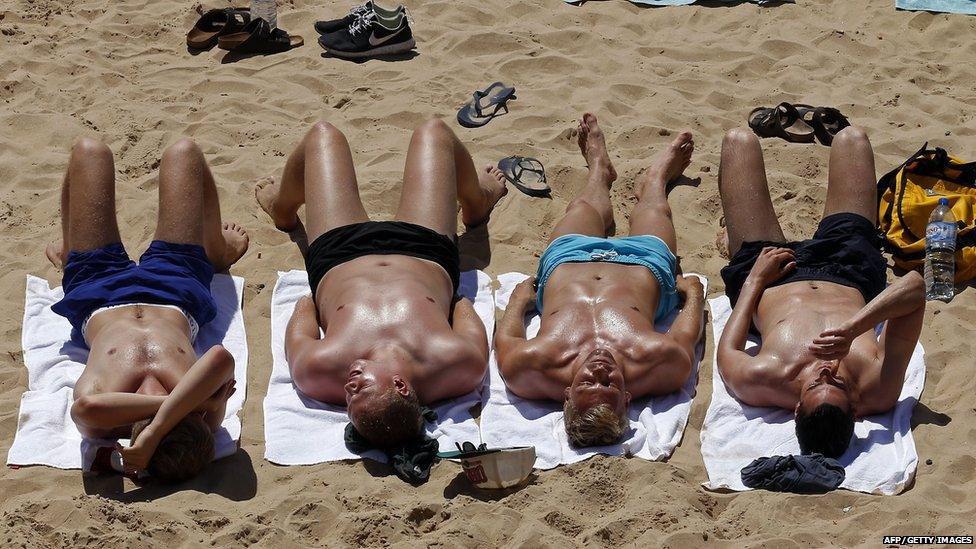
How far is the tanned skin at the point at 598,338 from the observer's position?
6094 mm

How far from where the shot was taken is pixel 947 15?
31.6 feet

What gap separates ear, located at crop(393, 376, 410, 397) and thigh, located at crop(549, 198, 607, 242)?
164cm

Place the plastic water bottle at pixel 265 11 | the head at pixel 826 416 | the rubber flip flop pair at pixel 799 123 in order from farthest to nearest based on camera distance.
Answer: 1. the plastic water bottle at pixel 265 11
2. the rubber flip flop pair at pixel 799 123
3. the head at pixel 826 416

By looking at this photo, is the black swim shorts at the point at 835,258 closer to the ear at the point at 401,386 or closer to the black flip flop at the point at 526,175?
the black flip flop at the point at 526,175

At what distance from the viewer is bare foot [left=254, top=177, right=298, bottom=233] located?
7676mm

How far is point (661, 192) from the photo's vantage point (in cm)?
762

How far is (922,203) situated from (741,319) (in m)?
1.46

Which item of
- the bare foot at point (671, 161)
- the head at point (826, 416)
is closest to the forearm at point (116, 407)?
the head at point (826, 416)

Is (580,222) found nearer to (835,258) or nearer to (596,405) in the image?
(835,258)

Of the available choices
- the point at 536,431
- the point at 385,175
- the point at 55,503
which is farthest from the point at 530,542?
the point at 385,175

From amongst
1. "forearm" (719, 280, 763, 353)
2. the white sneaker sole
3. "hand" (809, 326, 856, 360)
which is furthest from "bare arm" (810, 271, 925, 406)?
the white sneaker sole

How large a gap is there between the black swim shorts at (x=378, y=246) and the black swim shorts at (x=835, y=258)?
5.12 feet

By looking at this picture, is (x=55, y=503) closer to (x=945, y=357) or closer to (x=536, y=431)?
(x=536, y=431)

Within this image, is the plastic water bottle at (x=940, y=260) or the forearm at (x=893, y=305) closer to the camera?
the forearm at (x=893, y=305)
